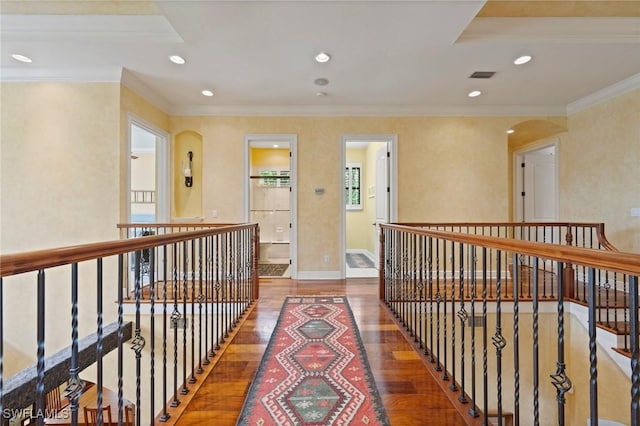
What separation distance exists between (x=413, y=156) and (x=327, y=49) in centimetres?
250

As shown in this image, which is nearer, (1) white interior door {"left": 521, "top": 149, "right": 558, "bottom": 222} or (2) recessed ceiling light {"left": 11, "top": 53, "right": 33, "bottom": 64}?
(2) recessed ceiling light {"left": 11, "top": 53, "right": 33, "bottom": 64}

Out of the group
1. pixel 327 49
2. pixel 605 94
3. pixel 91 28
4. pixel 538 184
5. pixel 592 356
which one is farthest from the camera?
pixel 538 184

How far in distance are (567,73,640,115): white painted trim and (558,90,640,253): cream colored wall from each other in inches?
2.7

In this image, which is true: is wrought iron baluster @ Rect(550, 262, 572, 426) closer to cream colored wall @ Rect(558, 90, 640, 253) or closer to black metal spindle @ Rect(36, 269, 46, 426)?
black metal spindle @ Rect(36, 269, 46, 426)

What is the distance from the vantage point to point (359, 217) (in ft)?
27.2

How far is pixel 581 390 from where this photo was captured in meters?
3.87

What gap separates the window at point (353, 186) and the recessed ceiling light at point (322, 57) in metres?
4.83

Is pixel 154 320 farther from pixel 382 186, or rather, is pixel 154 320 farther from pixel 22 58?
pixel 382 186

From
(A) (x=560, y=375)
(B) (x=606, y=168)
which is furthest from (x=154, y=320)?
(B) (x=606, y=168)

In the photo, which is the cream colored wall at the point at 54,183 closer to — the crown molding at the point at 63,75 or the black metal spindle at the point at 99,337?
the crown molding at the point at 63,75

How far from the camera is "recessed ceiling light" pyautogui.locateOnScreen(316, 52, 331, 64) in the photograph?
3.35 metres

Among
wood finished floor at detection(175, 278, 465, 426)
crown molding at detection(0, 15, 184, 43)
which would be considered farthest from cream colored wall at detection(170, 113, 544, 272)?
wood finished floor at detection(175, 278, 465, 426)

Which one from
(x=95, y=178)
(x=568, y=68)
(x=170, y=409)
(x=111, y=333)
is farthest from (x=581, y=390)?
(x=95, y=178)

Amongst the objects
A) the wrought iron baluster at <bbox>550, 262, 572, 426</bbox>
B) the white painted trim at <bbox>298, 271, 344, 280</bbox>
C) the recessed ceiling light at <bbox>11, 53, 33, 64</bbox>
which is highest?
the recessed ceiling light at <bbox>11, 53, 33, 64</bbox>
